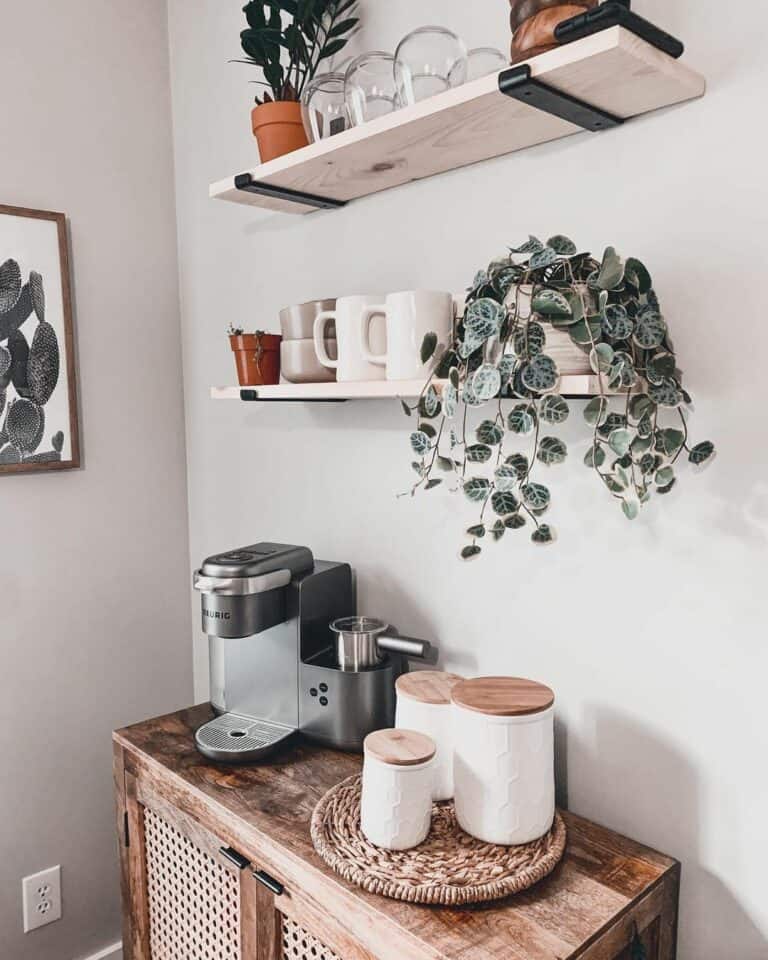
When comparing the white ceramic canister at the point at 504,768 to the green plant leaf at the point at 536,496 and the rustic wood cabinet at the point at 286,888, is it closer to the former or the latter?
the rustic wood cabinet at the point at 286,888

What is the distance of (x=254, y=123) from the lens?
142 centimetres

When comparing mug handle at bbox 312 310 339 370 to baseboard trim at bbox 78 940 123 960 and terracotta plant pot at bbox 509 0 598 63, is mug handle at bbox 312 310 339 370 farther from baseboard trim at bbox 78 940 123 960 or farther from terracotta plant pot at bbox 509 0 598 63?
baseboard trim at bbox 78 940 123 960

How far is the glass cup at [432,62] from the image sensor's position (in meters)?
1.10

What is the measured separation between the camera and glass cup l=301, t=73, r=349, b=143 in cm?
128

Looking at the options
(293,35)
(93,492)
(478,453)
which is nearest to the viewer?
(478,453)

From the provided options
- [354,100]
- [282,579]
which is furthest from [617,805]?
[354,100]

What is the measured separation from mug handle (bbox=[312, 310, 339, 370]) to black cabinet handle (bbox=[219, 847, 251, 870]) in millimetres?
744

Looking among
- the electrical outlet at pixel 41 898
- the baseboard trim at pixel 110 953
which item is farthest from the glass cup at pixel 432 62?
the baseboard trim at pixel 110 953

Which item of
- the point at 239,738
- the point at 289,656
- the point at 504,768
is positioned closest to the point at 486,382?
the point at 504,768

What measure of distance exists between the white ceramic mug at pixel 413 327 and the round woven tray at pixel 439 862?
629mm

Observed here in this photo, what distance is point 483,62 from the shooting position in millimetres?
1135

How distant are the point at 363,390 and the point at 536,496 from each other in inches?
12.6

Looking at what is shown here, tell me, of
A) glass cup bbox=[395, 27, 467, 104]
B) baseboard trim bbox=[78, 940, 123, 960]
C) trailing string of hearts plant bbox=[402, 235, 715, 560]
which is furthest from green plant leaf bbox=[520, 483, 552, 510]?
baseboard trim bbox=[78, 940, 123, 960]

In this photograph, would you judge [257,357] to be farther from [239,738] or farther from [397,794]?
[397,794]
